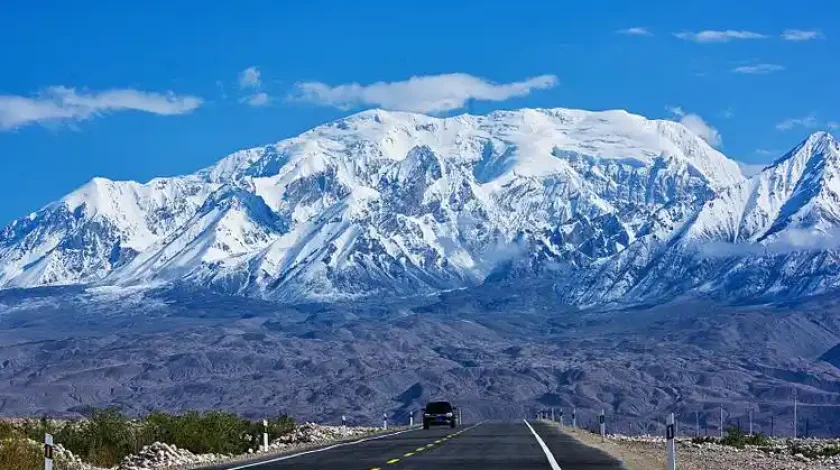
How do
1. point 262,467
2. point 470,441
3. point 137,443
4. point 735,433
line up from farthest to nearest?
point 735,433 < point 470,441 < point 137,443 < point 262,467

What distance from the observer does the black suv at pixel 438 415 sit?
78.3 metres

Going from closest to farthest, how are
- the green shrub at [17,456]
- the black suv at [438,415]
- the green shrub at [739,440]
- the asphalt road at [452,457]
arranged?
the green shrub at [17,456]
the asphalt road at [452,457]
the green shrub at [739,440]
the black suv at [438,415]

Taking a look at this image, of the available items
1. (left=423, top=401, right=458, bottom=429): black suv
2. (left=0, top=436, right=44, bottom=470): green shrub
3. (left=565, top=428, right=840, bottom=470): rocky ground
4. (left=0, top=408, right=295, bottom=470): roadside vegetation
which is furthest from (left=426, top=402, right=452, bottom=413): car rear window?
(left=0, top=436, right=44, bottom=470): green shrub

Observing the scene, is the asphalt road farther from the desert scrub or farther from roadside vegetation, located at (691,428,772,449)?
roadside vegetation, located at (691,428,772,449)

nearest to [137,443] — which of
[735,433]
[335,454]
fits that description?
[335,454]

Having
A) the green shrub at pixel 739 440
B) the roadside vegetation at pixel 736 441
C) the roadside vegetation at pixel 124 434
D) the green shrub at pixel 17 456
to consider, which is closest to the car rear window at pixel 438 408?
the roadside vegetation at pixel 736 441

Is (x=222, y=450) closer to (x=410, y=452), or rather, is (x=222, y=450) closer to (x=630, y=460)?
(x=410, y=452)

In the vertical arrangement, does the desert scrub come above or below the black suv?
above

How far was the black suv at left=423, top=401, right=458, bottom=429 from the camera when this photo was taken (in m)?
78.3

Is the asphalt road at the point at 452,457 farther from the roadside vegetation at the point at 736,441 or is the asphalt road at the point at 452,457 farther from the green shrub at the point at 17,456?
the roadside vegetation at the point at 736,441

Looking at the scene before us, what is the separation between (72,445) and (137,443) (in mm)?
2353

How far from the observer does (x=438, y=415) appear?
78.4m

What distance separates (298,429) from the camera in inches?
2697

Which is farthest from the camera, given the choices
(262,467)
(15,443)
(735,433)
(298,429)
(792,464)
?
(298,429)
